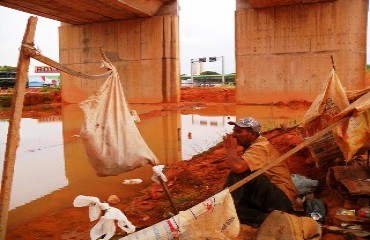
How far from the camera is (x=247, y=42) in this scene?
16016 millimetres

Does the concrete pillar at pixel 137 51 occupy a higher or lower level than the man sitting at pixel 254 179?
→ higher

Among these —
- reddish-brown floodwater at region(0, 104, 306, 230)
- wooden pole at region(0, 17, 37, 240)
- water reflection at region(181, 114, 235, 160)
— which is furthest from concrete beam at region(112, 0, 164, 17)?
wooden pole at region(0, 17, 37, 240)

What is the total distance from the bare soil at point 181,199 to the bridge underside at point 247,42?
9137 mm

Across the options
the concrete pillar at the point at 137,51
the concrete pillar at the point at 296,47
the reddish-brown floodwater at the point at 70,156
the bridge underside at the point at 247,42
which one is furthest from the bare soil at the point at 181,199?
the concrete pillar at the point at 137,51

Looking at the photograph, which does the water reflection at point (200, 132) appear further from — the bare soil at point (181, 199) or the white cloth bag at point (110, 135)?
the white cloth bag at point (110, 135)

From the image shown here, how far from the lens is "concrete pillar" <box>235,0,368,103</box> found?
47.6ft

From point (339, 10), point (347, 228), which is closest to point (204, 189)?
point (347, 228)

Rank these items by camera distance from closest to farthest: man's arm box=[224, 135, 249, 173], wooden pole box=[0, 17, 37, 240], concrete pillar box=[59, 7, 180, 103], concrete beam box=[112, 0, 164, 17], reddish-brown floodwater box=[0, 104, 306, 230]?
wooden pole box=[0, 17, 37, 240]
man's arm box=[224, 135, 249, 173]
reddish-brown floodwater box=[0, 104, 306, 230]
concrete beam box=[112, 0, 164, 17]
concrete pillar box=[59, 7, 180, 103]

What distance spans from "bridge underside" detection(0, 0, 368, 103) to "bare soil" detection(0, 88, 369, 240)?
30.0 feet

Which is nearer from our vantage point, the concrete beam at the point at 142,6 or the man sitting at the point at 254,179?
the man sitting at the point at 254,179

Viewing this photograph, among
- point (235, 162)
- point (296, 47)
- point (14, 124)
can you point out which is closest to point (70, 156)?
point (14, 124)

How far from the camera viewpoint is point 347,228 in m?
3.16

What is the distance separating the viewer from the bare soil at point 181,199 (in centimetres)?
376

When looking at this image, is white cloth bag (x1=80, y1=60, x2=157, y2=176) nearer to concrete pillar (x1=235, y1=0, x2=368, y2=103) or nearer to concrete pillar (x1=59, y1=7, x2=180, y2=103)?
concrete pillar (x1=235, y1=0, x2=368, y2=103)
